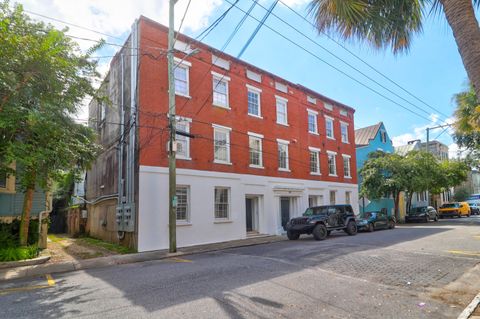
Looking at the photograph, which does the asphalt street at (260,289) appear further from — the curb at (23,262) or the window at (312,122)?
the window at (312,122)

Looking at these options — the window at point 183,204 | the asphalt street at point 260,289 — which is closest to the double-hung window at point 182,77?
the window at point 183,204

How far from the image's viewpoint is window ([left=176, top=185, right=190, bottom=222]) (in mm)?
16297

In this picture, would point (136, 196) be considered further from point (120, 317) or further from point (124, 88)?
point (120, 317)

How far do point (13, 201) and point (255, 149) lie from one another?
1261cm

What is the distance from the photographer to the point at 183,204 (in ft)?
53.9

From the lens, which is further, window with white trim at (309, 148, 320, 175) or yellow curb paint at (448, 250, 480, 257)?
window with white trim at (309, 148, 320, 175)

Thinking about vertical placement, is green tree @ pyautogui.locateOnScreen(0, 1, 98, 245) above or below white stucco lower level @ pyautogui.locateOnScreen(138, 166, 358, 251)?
above

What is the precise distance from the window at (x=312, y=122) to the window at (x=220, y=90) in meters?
8.40

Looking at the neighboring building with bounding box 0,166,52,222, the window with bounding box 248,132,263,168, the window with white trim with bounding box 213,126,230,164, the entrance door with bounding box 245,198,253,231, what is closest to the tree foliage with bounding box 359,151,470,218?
the window with bounding box 248,132,263,168

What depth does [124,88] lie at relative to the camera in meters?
17.3

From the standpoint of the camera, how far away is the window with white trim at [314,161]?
24.8 meters

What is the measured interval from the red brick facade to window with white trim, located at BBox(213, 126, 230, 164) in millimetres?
260

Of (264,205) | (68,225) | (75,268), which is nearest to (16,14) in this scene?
(75,268)

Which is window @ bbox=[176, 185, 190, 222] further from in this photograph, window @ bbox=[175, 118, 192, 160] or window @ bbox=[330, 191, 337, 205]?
window @ bbox=[330, 191, 337, 205]
